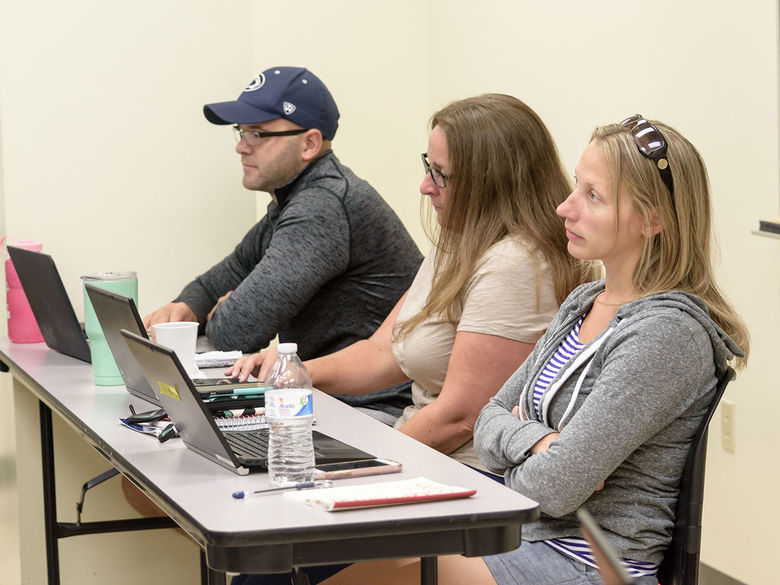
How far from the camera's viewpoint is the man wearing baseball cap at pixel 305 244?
251 cm

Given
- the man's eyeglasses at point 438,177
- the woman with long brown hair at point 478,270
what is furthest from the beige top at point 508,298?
the man's eyeglasses at point 438,177

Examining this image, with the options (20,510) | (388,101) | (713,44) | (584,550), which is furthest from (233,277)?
(584,550)

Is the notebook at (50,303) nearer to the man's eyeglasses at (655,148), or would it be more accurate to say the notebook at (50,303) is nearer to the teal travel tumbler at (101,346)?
the teal travel tumbler at (101,346)

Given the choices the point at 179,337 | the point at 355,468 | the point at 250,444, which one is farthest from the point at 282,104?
the point at 355,468

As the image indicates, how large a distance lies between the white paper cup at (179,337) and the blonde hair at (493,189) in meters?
0.47

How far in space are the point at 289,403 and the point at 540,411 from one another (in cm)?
46

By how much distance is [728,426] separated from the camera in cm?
259

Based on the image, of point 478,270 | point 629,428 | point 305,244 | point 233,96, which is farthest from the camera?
point 233,96

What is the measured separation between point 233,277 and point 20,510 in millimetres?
869

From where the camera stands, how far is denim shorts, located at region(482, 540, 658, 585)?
143 cm

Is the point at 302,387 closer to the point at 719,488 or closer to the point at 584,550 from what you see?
the point at 584,550

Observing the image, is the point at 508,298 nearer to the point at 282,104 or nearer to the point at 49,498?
the point at 282,104

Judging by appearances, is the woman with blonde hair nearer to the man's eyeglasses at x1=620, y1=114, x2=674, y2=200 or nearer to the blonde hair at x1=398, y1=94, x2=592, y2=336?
the man's eyeglasses at x1=620, y1=114, x2=674, y2=200

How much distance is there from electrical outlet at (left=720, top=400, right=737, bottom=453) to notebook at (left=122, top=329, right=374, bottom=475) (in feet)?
4.58
